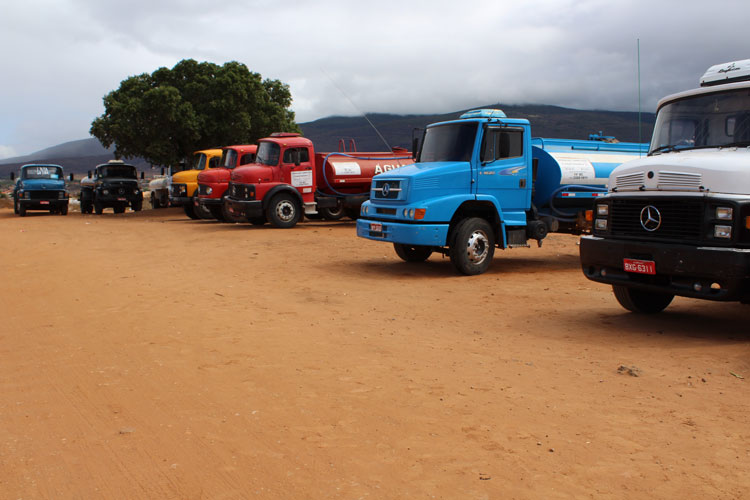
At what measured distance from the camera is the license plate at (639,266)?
690cm

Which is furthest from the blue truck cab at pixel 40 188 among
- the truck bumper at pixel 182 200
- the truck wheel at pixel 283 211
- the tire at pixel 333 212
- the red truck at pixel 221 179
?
the truck wheel at pixel 283 211

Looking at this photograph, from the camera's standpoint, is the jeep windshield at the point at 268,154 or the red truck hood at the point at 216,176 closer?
the jeep windshield at the point at 268,154

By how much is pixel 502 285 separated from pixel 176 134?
27159 millimetres

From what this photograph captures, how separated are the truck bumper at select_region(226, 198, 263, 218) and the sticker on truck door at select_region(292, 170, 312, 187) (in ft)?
4.20

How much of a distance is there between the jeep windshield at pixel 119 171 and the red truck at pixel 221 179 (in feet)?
32.9

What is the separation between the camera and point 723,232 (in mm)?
6449

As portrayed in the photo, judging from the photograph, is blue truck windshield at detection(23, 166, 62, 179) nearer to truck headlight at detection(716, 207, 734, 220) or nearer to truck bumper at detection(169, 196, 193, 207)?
truck bumper at detection(169, 196, 193, 207)

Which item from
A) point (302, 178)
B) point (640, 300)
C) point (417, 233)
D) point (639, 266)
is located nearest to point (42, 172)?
point (302, 178)

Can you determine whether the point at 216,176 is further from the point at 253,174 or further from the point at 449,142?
the point at 449,142

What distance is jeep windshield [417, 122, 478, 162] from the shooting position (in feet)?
38.3

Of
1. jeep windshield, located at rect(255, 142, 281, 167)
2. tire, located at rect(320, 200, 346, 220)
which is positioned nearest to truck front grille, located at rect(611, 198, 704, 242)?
jeep windshield, located at rect(255, 142, 281, 167)

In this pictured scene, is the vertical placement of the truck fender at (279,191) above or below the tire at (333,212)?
above

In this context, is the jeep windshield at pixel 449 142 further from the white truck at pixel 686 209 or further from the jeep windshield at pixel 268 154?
the jeep windshield at pixel 268 154

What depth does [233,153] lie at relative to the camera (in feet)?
75.9
